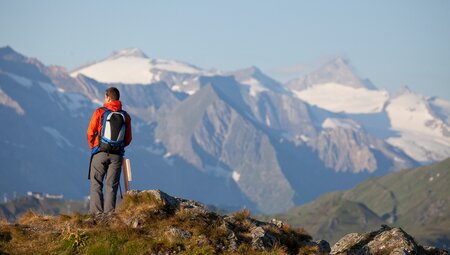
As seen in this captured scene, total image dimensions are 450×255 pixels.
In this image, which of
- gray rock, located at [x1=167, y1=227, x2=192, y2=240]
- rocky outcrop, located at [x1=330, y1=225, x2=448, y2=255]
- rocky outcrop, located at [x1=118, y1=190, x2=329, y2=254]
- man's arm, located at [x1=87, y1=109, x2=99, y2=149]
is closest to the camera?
gray rock, located at [x1=167, y1=227, x2=192, y2=240]

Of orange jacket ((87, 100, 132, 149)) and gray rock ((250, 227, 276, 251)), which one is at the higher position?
orange jacket ((87, 100, 132, 149))

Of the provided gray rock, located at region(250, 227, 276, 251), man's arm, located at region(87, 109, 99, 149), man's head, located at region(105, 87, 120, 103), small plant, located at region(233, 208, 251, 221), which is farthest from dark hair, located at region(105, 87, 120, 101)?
gray rock, located at region(250, 227, 276, 251)

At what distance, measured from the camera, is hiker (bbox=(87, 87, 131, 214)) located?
27.3 m

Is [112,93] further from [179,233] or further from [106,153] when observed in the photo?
[179,233]

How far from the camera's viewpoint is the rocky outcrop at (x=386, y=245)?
2564 cm

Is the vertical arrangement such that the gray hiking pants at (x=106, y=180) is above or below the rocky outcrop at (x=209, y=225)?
above

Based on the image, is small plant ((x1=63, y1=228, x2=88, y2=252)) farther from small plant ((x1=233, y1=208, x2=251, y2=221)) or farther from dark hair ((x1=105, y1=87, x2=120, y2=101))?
dark hair ((x1=105, y1=87, x2=120, y2=101))

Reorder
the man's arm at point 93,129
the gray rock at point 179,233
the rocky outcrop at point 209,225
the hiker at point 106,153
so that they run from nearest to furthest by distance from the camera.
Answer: the gray rock at point 179,233
the rocky outcrop at point 209,225
the man's arm at point 93,129
the hiker at point 106,153

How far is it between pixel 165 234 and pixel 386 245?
6.26 meters

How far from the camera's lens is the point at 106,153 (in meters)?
27.5

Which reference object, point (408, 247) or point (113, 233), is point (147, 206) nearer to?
point (113, 233)

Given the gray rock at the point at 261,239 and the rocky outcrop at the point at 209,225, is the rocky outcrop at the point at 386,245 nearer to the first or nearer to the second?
the rocky outcrop at the point at 209,225

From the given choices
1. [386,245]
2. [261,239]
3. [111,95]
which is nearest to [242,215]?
[261,239]

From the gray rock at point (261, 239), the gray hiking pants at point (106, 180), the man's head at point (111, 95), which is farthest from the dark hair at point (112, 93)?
the gray rock at point (261, 239)
